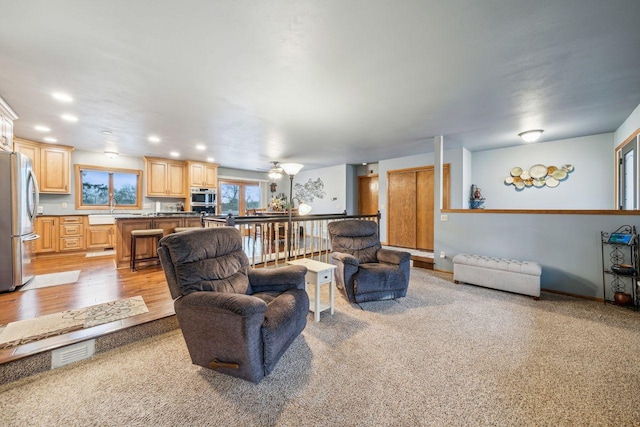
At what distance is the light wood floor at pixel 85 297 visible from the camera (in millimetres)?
2004

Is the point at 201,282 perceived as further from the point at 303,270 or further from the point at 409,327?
the point at 409,327

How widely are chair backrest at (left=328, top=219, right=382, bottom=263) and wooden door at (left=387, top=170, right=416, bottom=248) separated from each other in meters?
2.91

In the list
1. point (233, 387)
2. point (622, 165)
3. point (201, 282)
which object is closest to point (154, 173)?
point (201, 282)

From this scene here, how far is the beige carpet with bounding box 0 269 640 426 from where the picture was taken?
1.46m

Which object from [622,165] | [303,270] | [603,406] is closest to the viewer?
[603,406]

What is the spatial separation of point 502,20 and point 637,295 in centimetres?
362

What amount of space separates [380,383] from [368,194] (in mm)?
6493

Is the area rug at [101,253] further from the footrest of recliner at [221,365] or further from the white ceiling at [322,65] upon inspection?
the footrest of recliner at [221,365]

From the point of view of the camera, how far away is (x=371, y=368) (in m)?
1.88

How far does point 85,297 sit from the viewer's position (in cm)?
292

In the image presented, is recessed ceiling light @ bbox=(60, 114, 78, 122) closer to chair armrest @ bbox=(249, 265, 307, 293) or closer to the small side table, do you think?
chair armrest @ bbox=(249, 265, 307, 293)

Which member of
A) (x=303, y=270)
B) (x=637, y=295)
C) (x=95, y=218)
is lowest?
(x=637, y=295)

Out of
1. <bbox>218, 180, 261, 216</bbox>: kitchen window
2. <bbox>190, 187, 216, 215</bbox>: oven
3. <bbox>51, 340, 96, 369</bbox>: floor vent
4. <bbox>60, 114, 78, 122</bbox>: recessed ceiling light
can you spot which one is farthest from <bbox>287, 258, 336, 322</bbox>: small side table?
<bbox>218, 180, 261, 216</bbox>: kitchen window

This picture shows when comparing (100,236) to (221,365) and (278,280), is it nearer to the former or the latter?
(278,280)
